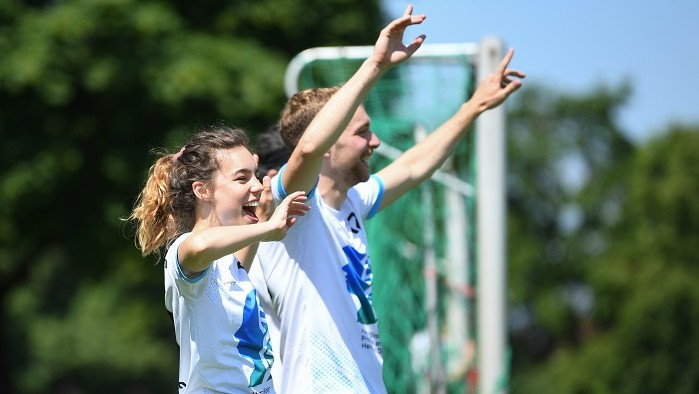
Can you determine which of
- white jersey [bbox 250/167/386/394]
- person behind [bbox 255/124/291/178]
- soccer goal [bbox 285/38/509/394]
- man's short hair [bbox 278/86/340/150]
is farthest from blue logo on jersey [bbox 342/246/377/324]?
soccer goal [bbox 285/38/509/394]

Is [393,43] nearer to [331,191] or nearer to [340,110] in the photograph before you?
[340,110]

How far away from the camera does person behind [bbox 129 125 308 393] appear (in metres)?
3.56

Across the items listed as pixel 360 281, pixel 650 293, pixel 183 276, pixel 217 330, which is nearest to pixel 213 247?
pixel 183 276

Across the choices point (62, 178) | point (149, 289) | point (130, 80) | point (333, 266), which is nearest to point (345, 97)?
point (333, 266)

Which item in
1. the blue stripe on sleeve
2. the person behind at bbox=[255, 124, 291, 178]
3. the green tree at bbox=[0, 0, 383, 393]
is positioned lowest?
the blue stripe on sleeve

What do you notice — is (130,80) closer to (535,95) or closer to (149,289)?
(149,289)

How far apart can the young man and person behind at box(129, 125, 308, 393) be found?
0.27 m

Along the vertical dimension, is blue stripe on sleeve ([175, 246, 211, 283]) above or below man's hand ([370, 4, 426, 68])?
below

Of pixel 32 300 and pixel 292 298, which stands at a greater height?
pixel 32 300

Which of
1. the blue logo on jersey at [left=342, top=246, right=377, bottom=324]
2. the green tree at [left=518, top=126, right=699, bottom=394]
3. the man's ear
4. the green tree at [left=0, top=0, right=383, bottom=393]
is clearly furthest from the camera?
the green tree at [left=518, top=126, right=699, bottom=394]

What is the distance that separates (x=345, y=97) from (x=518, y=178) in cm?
4636

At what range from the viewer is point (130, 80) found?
1362 centimetres

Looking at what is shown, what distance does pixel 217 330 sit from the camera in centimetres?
369

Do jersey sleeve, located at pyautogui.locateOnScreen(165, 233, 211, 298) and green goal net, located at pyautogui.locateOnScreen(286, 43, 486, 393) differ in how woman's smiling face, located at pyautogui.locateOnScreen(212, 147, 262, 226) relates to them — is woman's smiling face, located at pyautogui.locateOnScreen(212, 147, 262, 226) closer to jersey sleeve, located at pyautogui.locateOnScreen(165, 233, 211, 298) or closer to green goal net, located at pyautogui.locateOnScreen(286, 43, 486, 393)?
jersey sleeve, located at pyautogui.locateOnScreen(165, 233, 211, 298)
